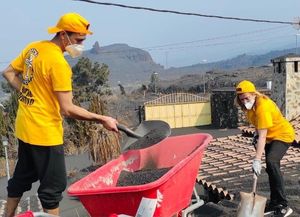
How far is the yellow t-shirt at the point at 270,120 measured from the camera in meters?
4.73

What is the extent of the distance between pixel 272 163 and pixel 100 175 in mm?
2065

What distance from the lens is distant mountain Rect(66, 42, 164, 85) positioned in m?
135

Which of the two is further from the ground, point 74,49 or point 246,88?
point 74,49

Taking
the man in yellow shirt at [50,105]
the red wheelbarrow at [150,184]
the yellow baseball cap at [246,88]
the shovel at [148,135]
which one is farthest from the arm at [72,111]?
the yellow baseball cap at [246,88]

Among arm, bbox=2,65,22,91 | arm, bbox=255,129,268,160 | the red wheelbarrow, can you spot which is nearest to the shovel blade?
arm, bbox=255,129,268,160

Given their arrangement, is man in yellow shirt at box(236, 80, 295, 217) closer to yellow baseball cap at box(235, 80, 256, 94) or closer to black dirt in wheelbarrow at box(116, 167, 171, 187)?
yellow baseball cap at box(235, 80, 256, 94)

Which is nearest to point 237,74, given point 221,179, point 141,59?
point 221,179

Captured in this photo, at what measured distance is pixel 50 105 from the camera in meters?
3.14

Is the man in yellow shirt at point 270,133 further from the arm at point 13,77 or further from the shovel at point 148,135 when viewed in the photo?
the arm at point 13,77

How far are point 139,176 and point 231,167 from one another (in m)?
5.28

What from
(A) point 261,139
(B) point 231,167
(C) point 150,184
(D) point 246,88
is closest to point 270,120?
(A) point 261,139

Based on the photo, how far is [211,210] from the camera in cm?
553

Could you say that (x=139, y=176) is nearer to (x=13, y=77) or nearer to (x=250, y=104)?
(x=13, y=77)

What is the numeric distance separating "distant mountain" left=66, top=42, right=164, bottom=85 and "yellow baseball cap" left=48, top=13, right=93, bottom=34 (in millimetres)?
120185
